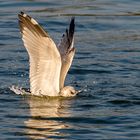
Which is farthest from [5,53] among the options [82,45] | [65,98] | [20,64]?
[65,98]

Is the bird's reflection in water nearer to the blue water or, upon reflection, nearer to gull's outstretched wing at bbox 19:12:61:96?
the blue water

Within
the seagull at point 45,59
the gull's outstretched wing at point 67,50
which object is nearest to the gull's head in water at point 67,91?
the seagull at point 45,59

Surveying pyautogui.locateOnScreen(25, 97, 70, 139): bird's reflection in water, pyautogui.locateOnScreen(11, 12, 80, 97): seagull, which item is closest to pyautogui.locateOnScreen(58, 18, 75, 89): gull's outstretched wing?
pyautogui.locateOnScreen(11, 12, 80, 97): seagull

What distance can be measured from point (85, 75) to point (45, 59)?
6.80ft

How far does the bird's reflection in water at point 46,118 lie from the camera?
10.7m

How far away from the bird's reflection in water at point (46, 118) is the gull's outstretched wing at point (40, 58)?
195 mm

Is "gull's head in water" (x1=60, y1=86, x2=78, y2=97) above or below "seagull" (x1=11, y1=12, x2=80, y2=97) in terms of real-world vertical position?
below

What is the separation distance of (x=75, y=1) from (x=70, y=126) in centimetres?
1071

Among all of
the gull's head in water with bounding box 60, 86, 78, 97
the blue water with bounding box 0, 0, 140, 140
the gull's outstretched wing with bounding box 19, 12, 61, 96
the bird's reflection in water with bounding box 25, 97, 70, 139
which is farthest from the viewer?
the gull's head in water with bounding box 60, 86, 78, 97

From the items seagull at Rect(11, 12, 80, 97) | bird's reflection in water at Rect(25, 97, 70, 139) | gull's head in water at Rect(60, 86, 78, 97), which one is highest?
seagull at Rect(11, 12, 80, 97)

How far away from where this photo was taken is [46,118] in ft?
38.0

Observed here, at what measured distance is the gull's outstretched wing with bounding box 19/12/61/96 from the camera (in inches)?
469

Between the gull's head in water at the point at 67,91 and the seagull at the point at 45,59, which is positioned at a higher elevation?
the seagull at the point at 45,59

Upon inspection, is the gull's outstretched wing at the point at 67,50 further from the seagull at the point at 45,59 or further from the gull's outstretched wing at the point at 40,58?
the gull's outstretched wing at the point at 40,58
